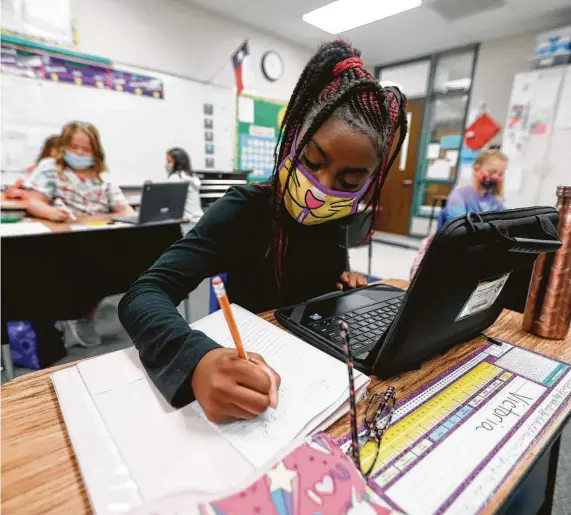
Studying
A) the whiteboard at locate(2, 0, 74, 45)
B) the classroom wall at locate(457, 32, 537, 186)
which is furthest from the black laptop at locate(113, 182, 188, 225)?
the classroom wall at locate(457, 32, 537, 186)

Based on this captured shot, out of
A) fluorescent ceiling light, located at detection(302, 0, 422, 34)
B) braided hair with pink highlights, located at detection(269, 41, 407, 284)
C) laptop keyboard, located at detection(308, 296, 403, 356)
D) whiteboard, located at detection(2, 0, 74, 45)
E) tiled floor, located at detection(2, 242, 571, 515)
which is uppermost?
fluorescent ceiling light, located at detection(302, 0, 422, 34)

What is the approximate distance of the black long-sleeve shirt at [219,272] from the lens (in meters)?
0.46

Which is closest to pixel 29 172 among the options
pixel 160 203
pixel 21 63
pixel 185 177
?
pixel 21 63

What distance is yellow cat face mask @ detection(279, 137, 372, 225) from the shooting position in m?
0.66

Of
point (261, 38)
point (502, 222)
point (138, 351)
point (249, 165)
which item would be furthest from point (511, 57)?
point (138, 351)

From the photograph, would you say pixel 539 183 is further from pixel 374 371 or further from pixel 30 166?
pixel 30 166

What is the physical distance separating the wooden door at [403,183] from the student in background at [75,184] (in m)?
3.73

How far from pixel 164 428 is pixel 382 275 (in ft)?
10.6

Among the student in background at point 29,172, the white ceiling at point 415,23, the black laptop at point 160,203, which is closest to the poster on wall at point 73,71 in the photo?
the student in background at point 29,172

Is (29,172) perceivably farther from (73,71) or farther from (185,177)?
(185,177)

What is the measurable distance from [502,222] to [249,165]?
4.16 metres

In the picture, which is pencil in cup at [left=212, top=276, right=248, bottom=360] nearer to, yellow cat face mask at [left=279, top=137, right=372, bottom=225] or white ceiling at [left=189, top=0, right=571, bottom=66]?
yellow cat face mask at [left=279, top=137, right=372, bottom=225]

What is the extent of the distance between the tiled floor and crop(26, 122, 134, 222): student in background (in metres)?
0.72

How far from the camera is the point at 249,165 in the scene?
14.3 ft
